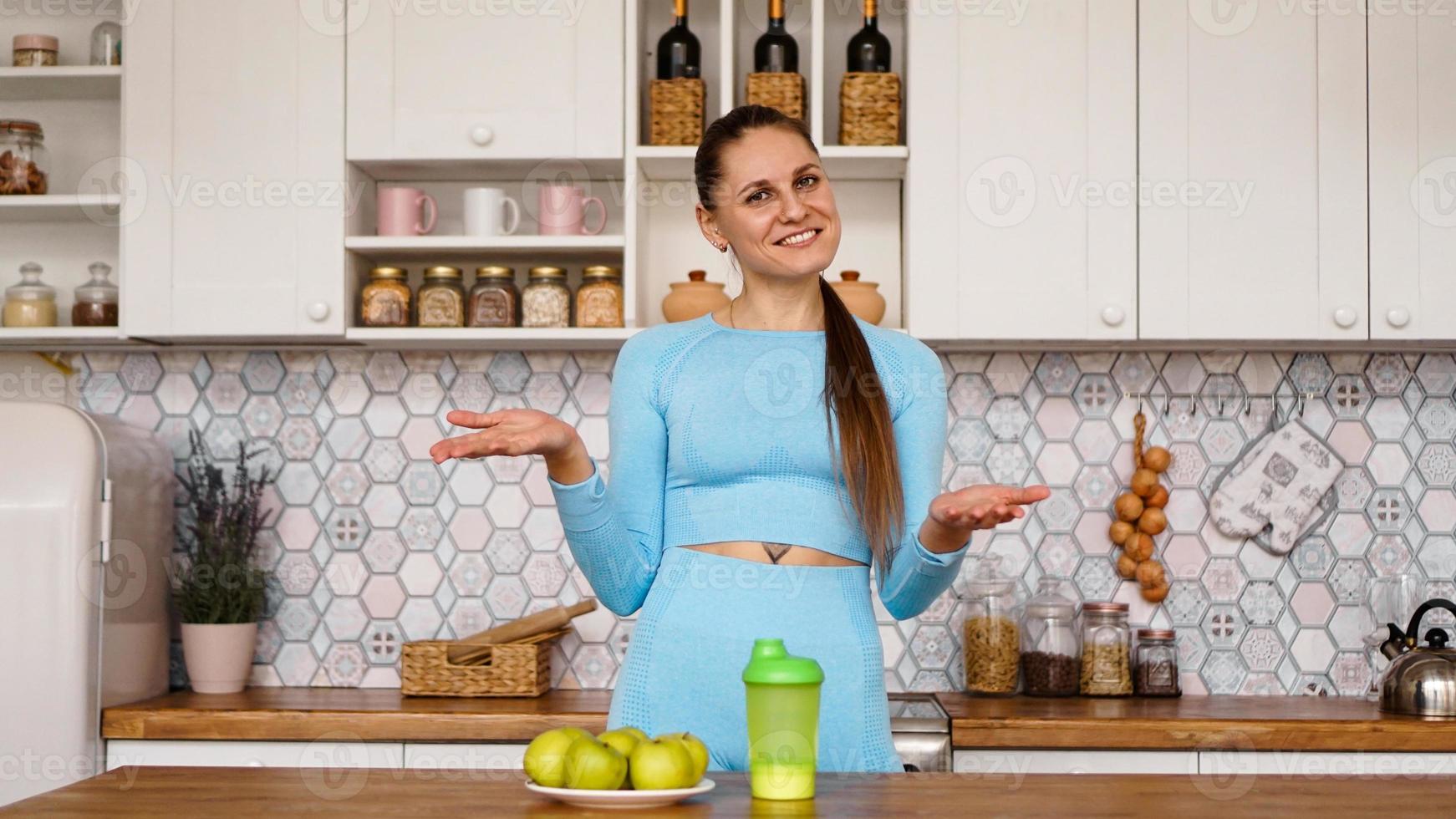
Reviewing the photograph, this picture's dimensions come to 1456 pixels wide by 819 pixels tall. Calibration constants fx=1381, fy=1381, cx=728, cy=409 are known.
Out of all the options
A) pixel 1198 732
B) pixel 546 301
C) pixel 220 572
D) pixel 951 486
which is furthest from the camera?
pixel 951 486

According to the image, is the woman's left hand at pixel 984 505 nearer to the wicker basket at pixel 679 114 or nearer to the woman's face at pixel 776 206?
the woman's face at pixel 776 206

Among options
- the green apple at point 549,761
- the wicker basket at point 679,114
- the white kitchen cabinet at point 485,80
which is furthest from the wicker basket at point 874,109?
the green apple at point 549,761

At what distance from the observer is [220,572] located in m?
2.91

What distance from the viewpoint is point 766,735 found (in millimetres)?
1231

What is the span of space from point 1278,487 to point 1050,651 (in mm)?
644

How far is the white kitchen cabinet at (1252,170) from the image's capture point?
2670mm

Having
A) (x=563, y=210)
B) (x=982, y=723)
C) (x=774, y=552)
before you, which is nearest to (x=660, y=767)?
(x=774, y=552)

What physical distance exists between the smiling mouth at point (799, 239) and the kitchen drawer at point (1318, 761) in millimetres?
1390

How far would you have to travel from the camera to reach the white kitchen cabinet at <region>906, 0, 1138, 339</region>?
268cm

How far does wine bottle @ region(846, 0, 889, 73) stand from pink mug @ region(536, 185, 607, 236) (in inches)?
23.7

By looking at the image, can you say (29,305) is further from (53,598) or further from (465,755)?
(465,755)

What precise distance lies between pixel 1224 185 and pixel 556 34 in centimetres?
134

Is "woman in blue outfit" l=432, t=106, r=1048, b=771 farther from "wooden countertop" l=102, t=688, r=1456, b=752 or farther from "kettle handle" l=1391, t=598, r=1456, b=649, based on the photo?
"kettle handle" l=1391, t=598, r=1456, b=649

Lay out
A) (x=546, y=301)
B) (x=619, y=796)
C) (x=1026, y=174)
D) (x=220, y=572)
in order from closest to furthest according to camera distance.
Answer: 1. (x=619, y=796)
2. (x=1026, y=174)
3. (x=546, y=301)
4. (x=220, y=572)
